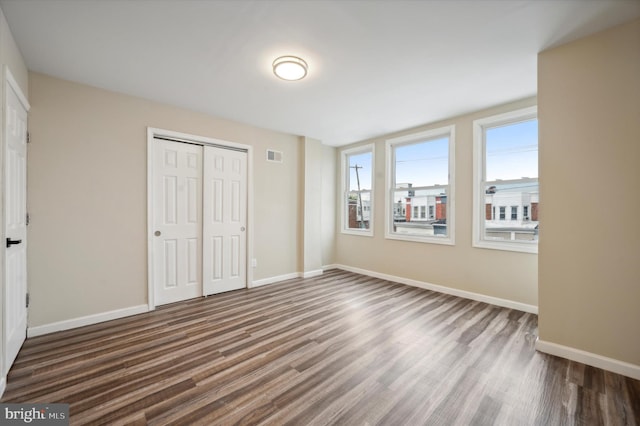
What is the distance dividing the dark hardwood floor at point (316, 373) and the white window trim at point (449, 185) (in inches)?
49.2

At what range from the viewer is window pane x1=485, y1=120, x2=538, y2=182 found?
336 centimetres

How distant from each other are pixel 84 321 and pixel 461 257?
15.7ft

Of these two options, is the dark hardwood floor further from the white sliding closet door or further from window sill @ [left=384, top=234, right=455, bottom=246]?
window sill @ [left=384, top=234, right=455, bottom=246]

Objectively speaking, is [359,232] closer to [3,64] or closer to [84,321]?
[84,321]

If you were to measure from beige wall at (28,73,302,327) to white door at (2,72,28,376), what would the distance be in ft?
0.45

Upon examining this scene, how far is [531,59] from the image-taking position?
7.99 ft

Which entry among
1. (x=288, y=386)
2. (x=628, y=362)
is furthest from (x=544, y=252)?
(x=288, y=386)

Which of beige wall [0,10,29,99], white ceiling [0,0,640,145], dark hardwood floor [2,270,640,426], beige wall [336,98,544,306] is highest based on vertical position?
white ceiling [0,0,640,145]

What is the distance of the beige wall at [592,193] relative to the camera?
201cm

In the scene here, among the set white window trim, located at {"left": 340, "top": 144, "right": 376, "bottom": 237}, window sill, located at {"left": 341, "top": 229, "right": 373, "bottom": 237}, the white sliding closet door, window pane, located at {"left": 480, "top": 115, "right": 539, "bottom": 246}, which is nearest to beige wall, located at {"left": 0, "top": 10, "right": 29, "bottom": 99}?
the white sliding closet door

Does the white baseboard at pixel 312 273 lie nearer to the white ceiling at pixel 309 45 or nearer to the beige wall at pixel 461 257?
the beige wall at pixel 461 257

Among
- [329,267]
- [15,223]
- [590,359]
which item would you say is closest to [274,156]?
[329,267]

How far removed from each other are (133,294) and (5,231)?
1.55m

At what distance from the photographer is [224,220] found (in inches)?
160
